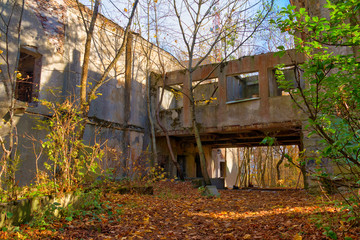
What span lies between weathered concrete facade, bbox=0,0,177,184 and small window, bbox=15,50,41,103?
0.03 m

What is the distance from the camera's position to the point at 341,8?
292 cm

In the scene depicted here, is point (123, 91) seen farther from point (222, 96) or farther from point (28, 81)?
point (222, 96)

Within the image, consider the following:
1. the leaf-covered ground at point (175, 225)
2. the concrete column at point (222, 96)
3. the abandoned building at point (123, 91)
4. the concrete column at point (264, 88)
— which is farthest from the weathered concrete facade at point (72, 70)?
the concrete column at point (264, 88)

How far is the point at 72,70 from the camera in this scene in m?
11.0

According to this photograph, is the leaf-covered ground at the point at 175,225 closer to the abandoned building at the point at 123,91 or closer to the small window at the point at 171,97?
the abandoned building at the point at 123,91

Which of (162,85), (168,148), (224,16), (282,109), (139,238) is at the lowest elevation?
(139,238)

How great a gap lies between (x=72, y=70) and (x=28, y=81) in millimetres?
1697

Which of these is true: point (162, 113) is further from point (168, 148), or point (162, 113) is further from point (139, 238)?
point (139, 238)

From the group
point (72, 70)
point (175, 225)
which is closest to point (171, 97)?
point (72, 70)

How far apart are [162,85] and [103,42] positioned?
140 inches

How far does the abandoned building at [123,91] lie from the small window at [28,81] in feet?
0.11

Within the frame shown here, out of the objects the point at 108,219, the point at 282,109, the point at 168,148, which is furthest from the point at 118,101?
the point at 108,219

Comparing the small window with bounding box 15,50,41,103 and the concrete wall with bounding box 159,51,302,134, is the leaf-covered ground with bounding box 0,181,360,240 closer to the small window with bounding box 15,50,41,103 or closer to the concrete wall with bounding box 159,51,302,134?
the small window with bounding box 15,50,41,103

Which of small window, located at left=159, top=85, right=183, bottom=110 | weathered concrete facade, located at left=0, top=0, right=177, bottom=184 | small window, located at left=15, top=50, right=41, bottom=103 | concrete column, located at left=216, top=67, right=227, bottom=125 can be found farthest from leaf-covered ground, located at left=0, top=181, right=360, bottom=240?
small window, located at left=159, top=85, right=183, bottom=110
